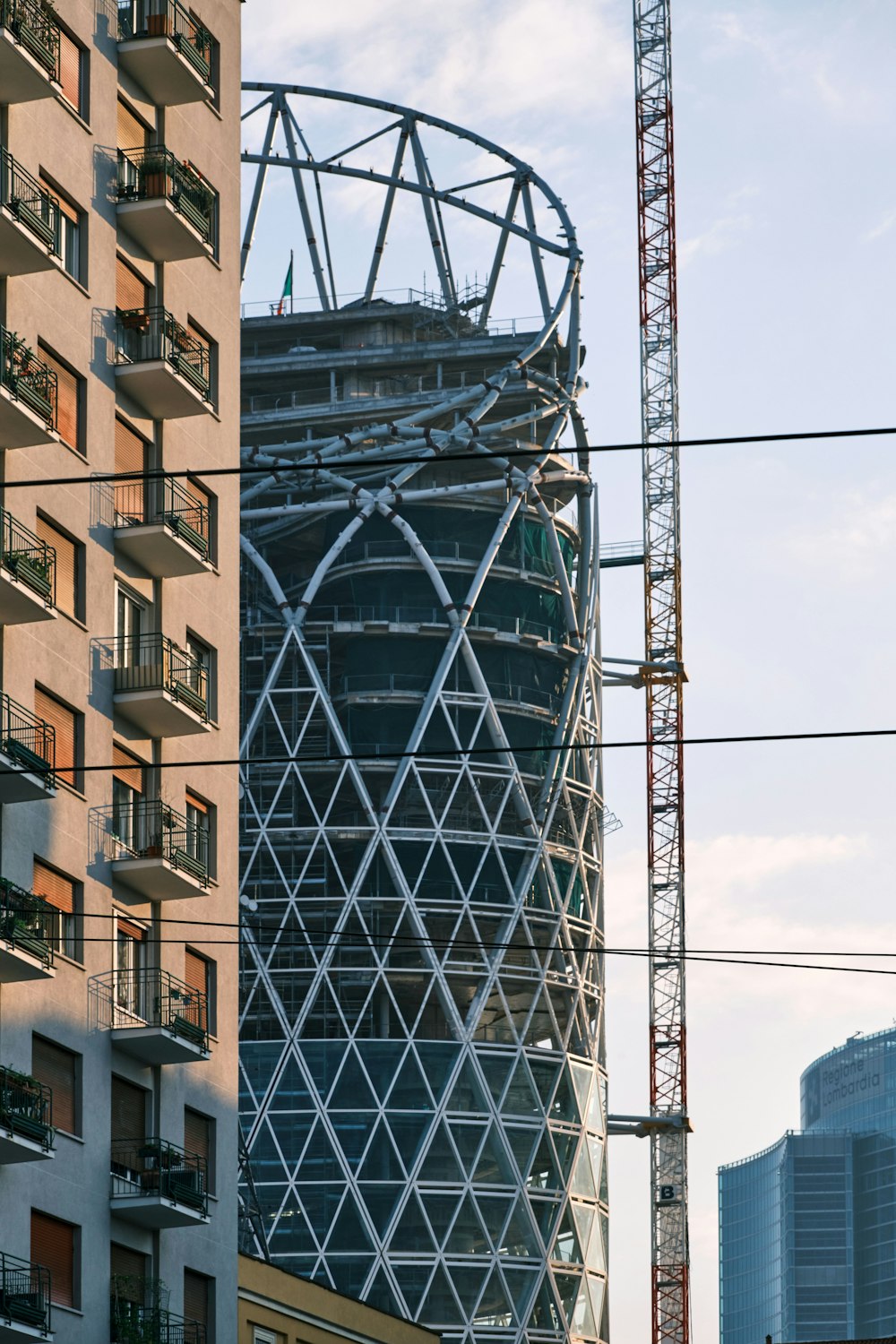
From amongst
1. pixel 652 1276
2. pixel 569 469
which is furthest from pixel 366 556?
pixel 652 1276

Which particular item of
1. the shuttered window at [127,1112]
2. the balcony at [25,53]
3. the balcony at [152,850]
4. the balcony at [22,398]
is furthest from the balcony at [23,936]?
the balcony at [25,53]

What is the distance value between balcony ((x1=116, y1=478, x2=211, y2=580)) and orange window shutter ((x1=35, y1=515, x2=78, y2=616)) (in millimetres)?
1374

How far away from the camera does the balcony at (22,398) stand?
4028cm

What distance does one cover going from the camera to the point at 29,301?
42594 millimetres

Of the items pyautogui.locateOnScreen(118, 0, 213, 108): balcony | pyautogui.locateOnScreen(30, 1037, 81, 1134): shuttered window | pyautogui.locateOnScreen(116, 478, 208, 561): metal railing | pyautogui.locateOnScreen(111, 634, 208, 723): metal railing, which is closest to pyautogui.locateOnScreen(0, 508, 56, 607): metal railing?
pyautogui.locateOnScreen(111, 634, 208, 723): metal railing

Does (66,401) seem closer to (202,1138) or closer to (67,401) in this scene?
(67,401)

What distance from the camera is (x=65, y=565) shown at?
43031 mm

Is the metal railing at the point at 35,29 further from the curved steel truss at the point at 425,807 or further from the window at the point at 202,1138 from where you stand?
the curved steel truss at the point at 425,807

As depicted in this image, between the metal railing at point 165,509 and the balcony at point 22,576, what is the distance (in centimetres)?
351

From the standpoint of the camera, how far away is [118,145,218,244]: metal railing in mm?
46562

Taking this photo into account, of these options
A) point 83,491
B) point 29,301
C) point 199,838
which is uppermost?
point 29,301

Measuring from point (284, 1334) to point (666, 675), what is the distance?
78.0m

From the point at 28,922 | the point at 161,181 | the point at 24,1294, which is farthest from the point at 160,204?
the point at 24,1294

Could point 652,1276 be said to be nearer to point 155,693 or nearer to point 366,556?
point 366,556
